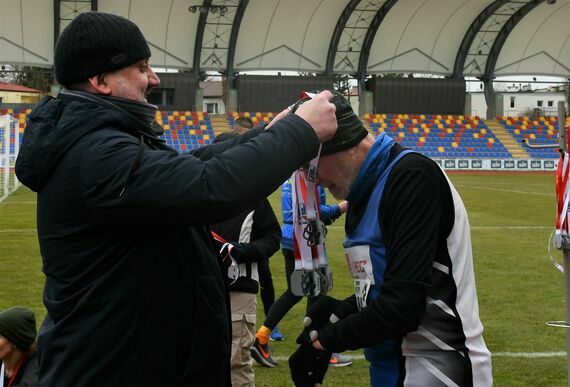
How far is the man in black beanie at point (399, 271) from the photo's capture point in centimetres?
251

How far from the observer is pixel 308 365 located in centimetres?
273

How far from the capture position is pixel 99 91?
2221 millimetres

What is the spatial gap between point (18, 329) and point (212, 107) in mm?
93644

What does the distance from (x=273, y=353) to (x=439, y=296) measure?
5.04m

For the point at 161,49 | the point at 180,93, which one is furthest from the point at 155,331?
the point at 180,93

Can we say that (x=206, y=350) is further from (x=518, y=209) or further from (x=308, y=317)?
(x=518, y=209)

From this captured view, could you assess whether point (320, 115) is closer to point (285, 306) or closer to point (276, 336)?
point (285, 306)

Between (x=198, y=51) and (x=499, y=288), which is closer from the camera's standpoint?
(x=499, y=288)

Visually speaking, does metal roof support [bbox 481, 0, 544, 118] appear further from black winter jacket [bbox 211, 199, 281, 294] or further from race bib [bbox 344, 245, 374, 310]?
race bib [bbox 344, 245, 374, 310]

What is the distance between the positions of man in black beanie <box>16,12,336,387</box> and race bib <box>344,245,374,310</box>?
0.57m

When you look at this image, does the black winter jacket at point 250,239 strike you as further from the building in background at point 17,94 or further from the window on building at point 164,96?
the building in background at point 17,94

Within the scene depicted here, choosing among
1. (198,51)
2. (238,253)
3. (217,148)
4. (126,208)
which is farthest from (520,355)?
(198,51)

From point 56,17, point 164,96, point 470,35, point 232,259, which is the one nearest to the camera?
point 232,259

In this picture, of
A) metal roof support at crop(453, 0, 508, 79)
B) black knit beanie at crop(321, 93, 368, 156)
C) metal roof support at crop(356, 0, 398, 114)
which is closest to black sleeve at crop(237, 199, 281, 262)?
black knit beanie at crop(321, 93, 368, 156)
